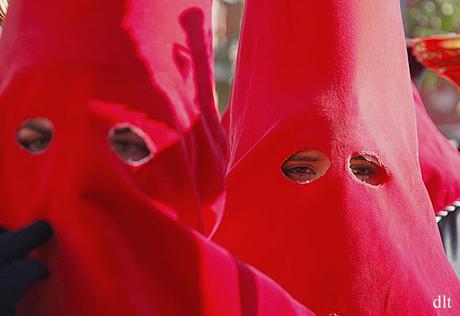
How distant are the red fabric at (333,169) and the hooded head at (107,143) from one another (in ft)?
0.21

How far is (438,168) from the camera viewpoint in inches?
59.4

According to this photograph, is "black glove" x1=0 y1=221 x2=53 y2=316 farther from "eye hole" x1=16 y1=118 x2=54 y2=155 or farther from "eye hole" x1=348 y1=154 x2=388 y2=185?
"eye hole" x1=348 y1=154 x2=388 y2=185

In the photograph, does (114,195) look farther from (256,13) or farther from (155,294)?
(256,13)

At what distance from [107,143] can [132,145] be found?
0.19ft

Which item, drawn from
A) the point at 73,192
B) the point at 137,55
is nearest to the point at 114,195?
the point at 73,192

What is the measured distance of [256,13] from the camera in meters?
1.22

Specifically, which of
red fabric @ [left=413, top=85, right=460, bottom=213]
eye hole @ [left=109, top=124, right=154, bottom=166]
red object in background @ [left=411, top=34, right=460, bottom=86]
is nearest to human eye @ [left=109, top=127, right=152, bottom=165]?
eye hole @ [left=109, top=124, right=154, bottom=166]

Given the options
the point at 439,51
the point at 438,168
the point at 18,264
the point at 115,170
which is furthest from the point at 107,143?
the point at 439,51

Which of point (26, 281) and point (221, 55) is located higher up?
point (26, 281)

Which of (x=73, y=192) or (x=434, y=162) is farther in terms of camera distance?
(x=434, y=162)

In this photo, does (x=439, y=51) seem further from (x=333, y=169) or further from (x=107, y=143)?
(x=107, y=143)

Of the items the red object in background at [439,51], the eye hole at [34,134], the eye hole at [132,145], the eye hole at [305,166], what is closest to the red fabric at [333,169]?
the eye hole at [305,166]

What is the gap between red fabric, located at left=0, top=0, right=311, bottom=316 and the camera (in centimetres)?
95

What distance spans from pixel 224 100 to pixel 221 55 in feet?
3.29
